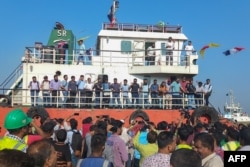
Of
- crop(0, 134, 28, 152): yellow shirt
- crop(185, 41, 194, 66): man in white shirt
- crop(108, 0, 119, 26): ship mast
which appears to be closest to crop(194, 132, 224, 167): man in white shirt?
crop(0, 134, 28, 152): yellow shirt

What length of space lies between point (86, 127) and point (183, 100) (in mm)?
8557

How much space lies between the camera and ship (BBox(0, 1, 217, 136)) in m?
15.6

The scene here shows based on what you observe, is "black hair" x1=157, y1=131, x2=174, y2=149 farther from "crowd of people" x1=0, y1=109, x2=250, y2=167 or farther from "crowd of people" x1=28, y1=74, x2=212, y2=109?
"crowd of people" x1=28, y1=74, x2=212, y2=109

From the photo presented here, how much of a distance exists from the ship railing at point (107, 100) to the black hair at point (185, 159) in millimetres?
Answer: 12192

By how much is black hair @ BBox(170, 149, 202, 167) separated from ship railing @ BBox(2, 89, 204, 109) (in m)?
12.2

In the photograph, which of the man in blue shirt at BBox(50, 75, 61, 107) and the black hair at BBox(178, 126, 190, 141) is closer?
the black hair at BBox(178, 126, 190, 141)

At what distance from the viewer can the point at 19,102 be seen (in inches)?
672

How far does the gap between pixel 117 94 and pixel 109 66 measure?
8.06 ft

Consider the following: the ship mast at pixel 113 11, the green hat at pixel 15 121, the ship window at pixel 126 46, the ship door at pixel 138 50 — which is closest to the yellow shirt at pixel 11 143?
the green hat at pixel 15 121

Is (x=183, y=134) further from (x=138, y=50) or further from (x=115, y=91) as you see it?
(x=138, y=50)

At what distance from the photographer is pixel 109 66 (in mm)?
18578

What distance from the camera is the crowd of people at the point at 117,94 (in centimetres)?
1585

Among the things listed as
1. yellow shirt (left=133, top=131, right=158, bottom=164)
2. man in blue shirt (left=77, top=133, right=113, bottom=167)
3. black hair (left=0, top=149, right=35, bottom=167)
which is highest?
black hair (left=0, top=149, right=35, bottom=167)

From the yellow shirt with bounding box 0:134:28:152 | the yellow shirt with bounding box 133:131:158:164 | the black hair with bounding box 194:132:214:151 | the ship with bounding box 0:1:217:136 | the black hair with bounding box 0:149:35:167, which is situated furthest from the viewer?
the ship with bounding box 0:1:217:136
